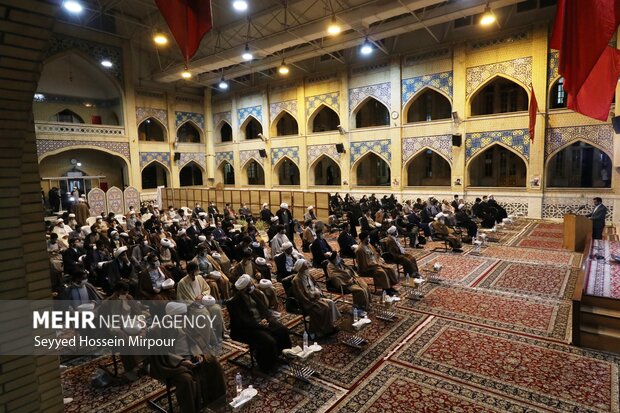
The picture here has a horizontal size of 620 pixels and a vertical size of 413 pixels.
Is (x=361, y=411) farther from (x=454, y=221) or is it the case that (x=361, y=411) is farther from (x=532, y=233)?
(x=532, y=233)

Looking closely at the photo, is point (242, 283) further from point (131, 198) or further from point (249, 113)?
point (249, 113)

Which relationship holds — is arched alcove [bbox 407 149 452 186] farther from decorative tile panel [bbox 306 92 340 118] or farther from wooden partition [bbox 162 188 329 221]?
wooden partition [bbox 162 188 329 221]

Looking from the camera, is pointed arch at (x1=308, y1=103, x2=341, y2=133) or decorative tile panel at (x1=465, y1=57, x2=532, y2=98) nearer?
decorative tile panel at (x1=465, y1=57, x2=532, y2=98)

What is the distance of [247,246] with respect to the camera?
6773 mm

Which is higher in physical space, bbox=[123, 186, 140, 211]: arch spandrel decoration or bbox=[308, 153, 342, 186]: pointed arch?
bbox=[308, 153, 342, 186]: pointed arch

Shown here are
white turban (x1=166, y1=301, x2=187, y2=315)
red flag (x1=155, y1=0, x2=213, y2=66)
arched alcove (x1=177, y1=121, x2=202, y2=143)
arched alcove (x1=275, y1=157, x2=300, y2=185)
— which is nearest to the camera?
white turban (x1=166, y1=301, x2=187, y2=315)

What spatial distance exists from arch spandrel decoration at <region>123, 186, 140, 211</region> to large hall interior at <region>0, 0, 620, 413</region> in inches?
5.6

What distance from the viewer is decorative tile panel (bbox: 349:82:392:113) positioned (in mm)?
16141

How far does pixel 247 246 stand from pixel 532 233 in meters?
8.81

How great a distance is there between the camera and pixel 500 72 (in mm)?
13422

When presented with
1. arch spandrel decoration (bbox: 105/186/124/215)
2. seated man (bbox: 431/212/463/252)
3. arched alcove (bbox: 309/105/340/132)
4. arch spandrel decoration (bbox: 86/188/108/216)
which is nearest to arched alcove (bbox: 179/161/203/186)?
arch spandrel decoration (bbox: 105/186/124/215)

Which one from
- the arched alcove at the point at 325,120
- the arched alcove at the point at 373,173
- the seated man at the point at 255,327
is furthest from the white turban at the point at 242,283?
the arched alcove at the point at 325,120

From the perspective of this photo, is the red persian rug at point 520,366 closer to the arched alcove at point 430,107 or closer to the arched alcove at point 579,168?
the arched alcove at point 579,168

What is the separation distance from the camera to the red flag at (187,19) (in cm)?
450
